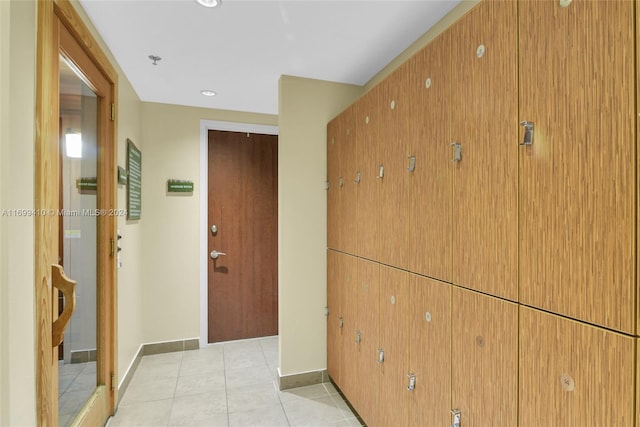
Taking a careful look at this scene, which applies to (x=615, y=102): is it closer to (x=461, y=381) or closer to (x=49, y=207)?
(x=461, y=381)

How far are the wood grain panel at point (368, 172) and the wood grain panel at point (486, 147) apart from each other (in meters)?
0.63

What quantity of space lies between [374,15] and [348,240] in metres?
1.35

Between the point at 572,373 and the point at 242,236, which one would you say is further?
the point at 242,236

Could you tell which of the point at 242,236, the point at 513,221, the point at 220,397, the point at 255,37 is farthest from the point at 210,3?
the point at 220,397

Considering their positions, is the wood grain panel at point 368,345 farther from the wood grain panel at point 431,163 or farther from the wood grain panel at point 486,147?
the wood grain panel at point 486,147

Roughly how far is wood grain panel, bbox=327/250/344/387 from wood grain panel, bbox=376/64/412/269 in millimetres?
680

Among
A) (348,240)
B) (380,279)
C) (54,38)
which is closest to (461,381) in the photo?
(380,279)

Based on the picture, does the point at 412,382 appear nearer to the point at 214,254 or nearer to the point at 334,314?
the point at 334,314

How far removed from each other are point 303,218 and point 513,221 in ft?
5.75

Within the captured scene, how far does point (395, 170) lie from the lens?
167 centimetres

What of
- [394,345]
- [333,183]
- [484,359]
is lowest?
[394,345]

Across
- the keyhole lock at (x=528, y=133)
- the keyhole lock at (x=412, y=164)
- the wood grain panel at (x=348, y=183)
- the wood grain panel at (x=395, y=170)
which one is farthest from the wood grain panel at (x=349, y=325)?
the keyhole lock at (x=528, y=133)

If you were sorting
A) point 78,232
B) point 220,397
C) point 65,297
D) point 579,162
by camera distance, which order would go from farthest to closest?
point 220,397
point 78,232
point 65,297
point 579,162

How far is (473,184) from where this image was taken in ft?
3.77
